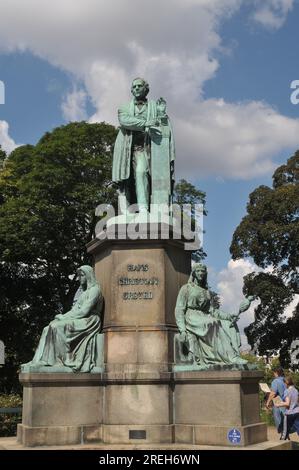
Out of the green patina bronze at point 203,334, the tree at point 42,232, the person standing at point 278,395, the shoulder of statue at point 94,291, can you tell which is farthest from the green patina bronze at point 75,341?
the tree at point 42,232

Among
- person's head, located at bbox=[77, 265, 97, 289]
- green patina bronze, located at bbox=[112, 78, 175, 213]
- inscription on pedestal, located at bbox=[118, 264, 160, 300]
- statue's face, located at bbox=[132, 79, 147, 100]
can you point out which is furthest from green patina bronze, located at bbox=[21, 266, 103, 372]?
statue's face, located at bbox=[132, 79, 147, 100]

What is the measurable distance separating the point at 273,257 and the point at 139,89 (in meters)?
21.2

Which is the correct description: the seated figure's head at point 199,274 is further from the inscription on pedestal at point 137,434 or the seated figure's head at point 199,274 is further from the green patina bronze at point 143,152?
the inscription on pedestal at point 137,434

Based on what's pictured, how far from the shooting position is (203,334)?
10125 millimetres

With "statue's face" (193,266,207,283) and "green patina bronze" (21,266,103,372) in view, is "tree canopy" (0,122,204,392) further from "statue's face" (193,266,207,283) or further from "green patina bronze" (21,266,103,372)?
"statue's face" (193,266,207,283)

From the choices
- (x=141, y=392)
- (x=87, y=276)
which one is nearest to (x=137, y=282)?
(x=87, y=276)

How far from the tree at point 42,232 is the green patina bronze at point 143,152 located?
15.7 meters

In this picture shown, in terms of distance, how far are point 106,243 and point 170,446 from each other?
11.8 ft

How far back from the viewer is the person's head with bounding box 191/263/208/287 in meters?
10.8

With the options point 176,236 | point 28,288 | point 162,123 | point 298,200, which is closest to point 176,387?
point 176,236

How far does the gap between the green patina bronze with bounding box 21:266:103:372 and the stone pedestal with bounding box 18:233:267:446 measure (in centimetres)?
16

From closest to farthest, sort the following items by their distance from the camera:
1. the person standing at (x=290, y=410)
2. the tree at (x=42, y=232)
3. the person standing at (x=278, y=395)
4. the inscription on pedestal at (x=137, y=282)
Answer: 1. the inscription on pedestal at (x=137, y=282)
2. the person standing at (x=290, y=410)
3. the person standing at (x=278, y=395)
4. the tree at (x=42, y=232)

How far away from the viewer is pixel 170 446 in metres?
9.32

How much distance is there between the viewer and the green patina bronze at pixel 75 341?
10.1 meters
